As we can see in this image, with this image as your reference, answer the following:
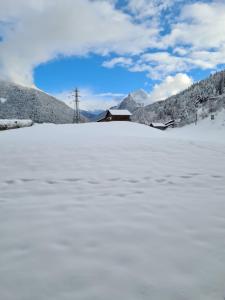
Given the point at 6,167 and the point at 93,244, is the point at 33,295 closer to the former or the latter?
the point at 93,244

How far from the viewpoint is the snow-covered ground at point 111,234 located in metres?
2.38

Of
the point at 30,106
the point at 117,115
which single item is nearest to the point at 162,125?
the point at 117,115

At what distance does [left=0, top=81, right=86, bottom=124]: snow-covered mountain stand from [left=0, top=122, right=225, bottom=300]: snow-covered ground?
13140 centimetres

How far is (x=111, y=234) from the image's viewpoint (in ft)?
11.2

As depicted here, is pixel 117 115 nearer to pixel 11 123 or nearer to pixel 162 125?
pixel 162 125

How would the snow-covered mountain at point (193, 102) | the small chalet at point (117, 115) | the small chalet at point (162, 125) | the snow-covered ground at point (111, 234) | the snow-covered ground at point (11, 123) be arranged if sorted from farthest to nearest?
the snow-covered mountain at point (193, 102) → the small chalet at point (162, 125) → the small chalet at point (117, 115) → the snow-covered ground at point (11, 123) → the snow-covered ground at point (111, 234)

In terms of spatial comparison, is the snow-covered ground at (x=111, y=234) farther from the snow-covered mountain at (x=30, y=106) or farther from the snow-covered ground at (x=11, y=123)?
the snow-covered mountain at (x=30, y=106)

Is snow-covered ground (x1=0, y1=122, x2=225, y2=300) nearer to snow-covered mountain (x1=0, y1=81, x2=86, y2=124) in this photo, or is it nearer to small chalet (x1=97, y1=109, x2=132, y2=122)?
small chalet (x1=97, y1=109, x2=132, y2=122)

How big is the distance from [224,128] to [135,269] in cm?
5996

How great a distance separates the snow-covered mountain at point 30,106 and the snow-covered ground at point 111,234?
131401 mm

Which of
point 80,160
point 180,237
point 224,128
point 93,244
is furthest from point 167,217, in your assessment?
point 224,128

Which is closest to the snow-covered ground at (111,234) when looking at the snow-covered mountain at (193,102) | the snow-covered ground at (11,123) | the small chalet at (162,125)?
the snow-covered ground at (11,123)

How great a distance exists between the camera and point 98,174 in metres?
6.73

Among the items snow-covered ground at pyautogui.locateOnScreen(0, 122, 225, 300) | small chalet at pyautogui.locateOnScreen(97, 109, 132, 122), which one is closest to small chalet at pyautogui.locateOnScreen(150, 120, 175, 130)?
small chalet at pyautogui.locateOnScreen(97, 109, 132, 122)
